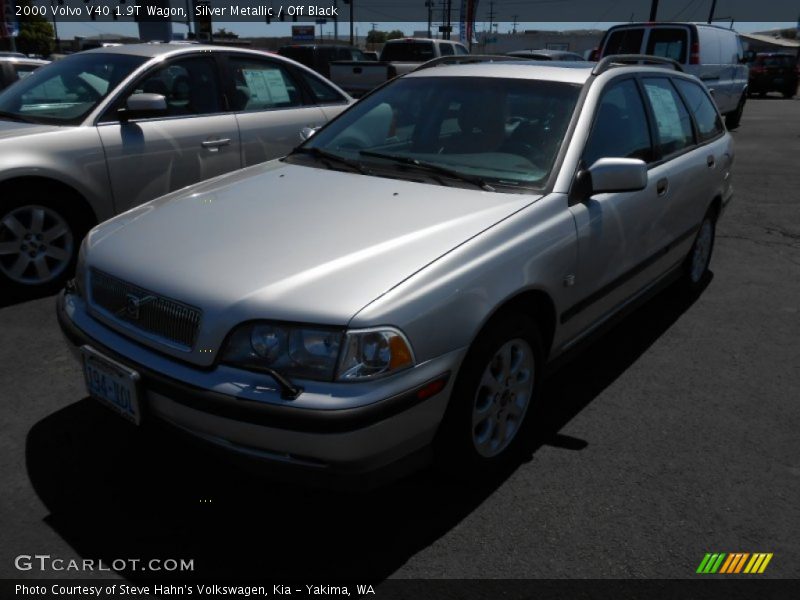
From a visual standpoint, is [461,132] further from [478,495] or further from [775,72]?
[775,72]

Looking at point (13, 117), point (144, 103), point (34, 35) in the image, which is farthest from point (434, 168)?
point (34, 35)

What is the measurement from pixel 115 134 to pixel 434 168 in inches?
105

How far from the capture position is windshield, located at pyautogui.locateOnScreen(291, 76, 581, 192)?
3.08 meters

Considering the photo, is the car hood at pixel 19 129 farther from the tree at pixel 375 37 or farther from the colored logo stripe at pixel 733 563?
the tree at pixel 375 37

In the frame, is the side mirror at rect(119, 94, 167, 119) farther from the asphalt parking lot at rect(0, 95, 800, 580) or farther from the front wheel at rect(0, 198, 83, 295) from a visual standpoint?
the asphalt parking lot at rect(0, 95, 800, 580)

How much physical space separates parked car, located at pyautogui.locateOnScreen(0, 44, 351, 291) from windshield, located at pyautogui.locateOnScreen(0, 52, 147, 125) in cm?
1

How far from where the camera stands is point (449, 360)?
228 cm

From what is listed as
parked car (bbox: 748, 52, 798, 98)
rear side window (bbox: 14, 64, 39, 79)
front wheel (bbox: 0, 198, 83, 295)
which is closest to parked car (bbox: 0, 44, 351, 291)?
front wheel (bbox: 0, 198, 83, 295)

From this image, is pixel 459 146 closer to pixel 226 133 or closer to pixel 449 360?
pixel 449 360

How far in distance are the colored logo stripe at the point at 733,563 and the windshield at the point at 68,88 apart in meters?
4.48

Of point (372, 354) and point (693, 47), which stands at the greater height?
point (693, 47)

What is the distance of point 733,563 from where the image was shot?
2359 mm

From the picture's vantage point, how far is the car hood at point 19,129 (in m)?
4.39

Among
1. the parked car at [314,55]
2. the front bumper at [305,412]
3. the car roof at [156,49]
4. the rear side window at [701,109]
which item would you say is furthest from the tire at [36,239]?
the parked car at [314,55]
